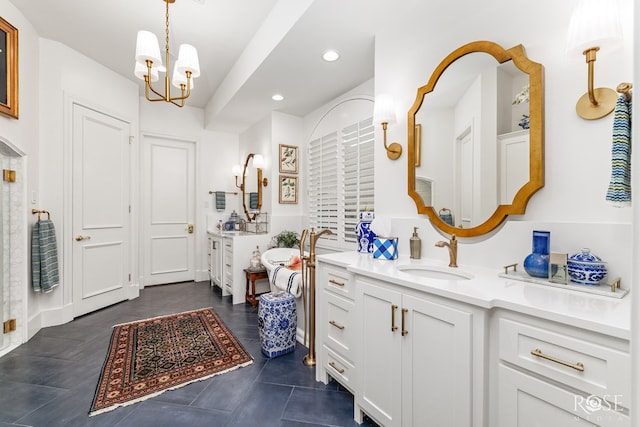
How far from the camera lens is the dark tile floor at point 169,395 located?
5.43 feet

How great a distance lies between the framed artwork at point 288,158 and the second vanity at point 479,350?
2555mm

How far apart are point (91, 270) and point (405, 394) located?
3.78 m

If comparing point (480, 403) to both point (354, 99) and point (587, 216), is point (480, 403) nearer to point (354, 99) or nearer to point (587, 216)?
point (587, 216)

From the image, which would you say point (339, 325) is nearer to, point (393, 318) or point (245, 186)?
point (393, 318)

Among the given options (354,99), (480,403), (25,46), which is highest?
(25,46)

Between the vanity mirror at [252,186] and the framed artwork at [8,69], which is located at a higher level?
the framed artwork at [8,69]

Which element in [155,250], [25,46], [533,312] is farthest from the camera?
[155,250]

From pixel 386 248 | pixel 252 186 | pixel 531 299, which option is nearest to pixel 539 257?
pixel 531 299

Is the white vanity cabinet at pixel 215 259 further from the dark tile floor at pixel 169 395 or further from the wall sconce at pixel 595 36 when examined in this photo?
the wall sconce at pixel 595 36

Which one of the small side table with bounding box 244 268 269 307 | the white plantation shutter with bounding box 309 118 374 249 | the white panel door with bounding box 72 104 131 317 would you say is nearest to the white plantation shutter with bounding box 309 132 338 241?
the white plantation shutter with bounding box 309 118 374 249

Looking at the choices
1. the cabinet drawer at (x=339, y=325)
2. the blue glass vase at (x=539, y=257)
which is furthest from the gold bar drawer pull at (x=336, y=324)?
the blue glass vase at (x=539, y=257)

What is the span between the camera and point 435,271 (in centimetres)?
164

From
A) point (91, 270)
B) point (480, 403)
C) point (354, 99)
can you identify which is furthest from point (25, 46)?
point (480, 403)

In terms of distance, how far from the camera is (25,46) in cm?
265
